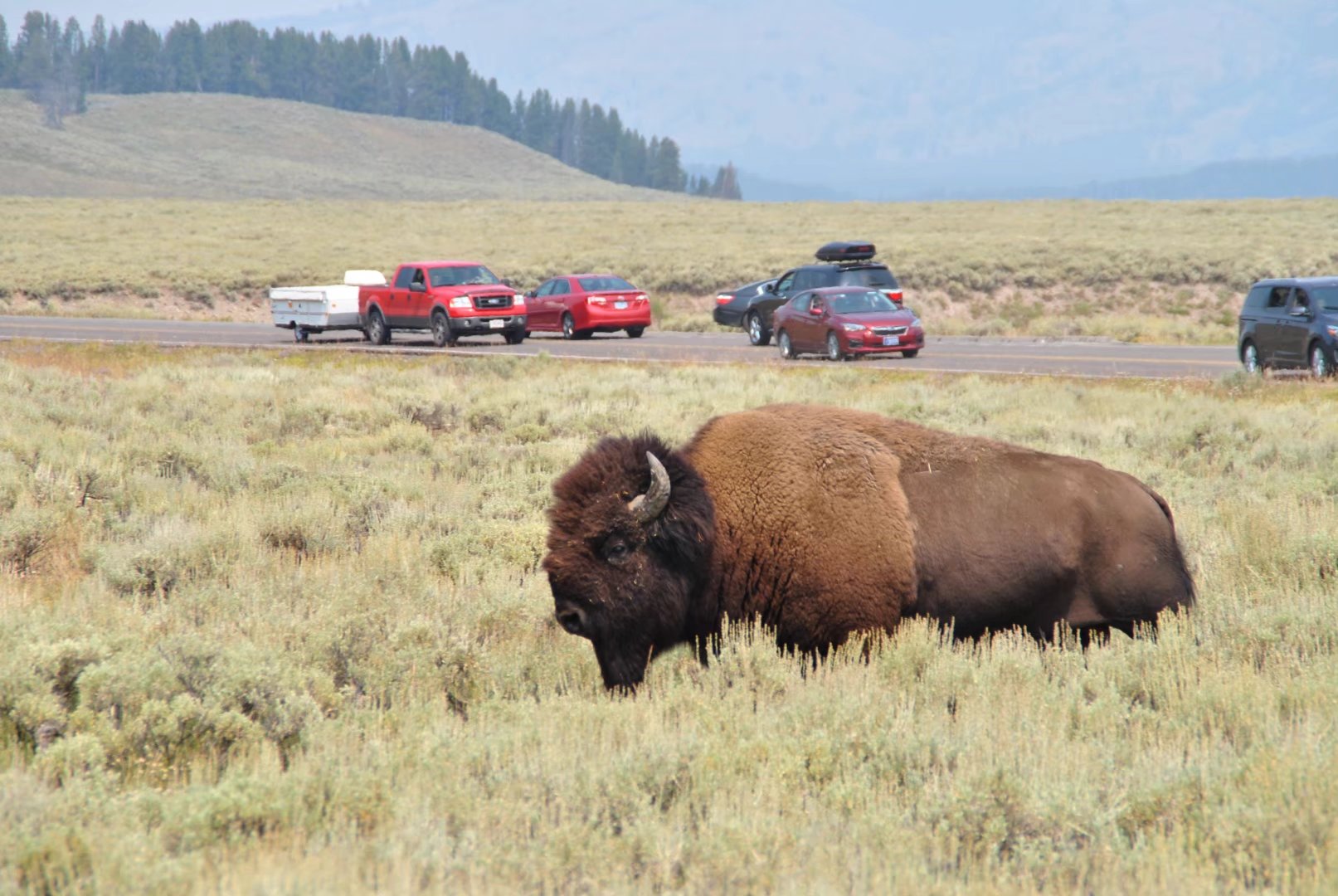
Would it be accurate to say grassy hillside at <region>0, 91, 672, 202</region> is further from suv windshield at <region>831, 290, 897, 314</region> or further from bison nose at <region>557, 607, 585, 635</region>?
bison nose at <region>557, 607, 585, 635</region>

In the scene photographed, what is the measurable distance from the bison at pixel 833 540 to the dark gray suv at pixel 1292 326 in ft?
52.6

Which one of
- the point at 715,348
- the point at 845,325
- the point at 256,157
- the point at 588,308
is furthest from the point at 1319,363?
the point at 256,157

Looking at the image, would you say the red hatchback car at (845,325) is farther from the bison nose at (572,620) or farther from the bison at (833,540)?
the bison nose at (572,620)

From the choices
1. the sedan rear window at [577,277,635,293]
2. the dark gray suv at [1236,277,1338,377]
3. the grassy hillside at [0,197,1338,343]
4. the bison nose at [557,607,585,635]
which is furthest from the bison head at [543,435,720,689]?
the grassy hillside at [0,197,1338,343]

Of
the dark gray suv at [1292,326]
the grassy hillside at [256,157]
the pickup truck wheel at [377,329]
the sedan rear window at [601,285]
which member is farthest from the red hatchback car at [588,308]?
the grassy hillside at [256,157]

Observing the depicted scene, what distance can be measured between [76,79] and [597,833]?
681 ft

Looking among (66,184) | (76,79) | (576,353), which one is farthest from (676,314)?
(76,79)

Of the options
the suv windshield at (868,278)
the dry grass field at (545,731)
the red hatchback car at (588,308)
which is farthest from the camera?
the red hatchback car at (588,308)

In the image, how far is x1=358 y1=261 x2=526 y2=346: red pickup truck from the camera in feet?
97.5

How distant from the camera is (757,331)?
31.7 m

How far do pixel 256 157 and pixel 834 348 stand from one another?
145 m

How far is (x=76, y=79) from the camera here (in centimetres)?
18675

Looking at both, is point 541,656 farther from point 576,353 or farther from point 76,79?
point 76,79

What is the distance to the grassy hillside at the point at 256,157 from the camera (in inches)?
5172
